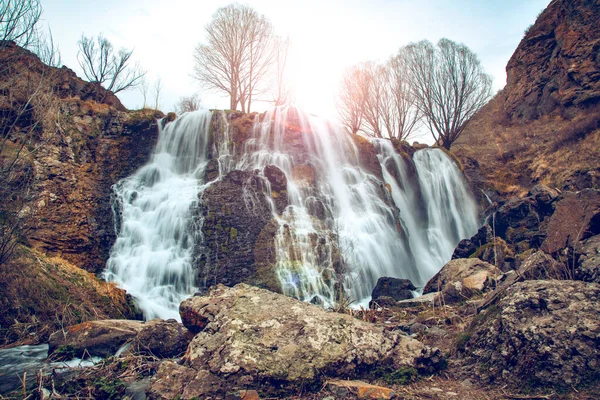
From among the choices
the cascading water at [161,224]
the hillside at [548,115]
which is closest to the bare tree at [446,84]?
the hillside at [548,115]

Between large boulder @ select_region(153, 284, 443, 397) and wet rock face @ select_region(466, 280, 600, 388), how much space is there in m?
0.49

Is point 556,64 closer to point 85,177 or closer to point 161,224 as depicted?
point 161,224

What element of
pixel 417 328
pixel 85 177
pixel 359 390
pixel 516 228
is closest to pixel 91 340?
pixel 359 390

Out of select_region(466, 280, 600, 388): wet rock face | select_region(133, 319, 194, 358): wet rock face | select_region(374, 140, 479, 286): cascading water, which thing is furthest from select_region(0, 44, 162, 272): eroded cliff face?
select_region(374, 140, 479, 286): cascading water

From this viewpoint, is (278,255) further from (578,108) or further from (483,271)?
(578,108)

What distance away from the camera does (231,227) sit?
1080 centimetres

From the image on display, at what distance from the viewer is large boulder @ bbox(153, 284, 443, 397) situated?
2873mm

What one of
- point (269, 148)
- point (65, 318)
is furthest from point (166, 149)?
point (65, 318)

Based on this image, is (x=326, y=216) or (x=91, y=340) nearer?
(x=91, y=340)

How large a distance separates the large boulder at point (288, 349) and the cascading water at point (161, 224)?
18.7ft

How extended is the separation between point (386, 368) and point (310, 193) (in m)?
10.7

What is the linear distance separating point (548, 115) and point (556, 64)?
3.02 metres

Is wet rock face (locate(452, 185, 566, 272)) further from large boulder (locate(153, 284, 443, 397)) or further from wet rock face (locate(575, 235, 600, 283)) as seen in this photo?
large boulder (locate(153, 284, 443, 397))

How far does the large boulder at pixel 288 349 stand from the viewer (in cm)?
287
